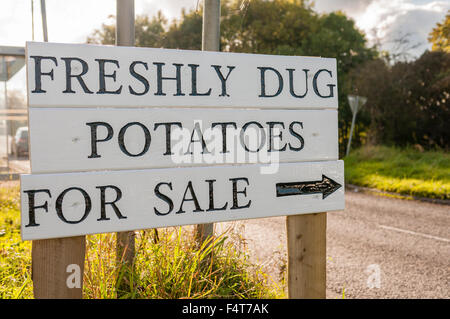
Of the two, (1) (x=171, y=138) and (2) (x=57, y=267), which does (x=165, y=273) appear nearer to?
(2) (x=57, y=267)

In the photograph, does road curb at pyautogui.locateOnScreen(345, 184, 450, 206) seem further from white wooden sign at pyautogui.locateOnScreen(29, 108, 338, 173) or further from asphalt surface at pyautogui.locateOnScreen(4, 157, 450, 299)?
white wooden sign at pyautogui.locateOnScreen(29, 108, 338, 173)

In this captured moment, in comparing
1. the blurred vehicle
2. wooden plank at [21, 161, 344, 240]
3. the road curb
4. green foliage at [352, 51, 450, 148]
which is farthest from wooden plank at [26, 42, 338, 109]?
the blurred vehicle

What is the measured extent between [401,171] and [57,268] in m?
10.6

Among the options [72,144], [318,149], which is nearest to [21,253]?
[72,144]

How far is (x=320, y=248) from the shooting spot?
2070mm

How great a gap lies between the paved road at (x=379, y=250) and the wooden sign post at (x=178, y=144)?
0.85m

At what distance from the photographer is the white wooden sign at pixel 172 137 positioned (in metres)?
1.67

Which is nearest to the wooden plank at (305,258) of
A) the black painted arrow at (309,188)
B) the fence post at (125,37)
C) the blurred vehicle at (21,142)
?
the black painted arrow at (309,188)

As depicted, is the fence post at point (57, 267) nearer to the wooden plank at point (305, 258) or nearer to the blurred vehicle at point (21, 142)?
the wooden plank at point (305, 258)

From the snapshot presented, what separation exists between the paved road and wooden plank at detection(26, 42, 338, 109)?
1185mm

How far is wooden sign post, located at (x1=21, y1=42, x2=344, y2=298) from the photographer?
1.68 m

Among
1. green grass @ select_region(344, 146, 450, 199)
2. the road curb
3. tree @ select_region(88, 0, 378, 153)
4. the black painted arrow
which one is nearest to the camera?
the black painted arrow
